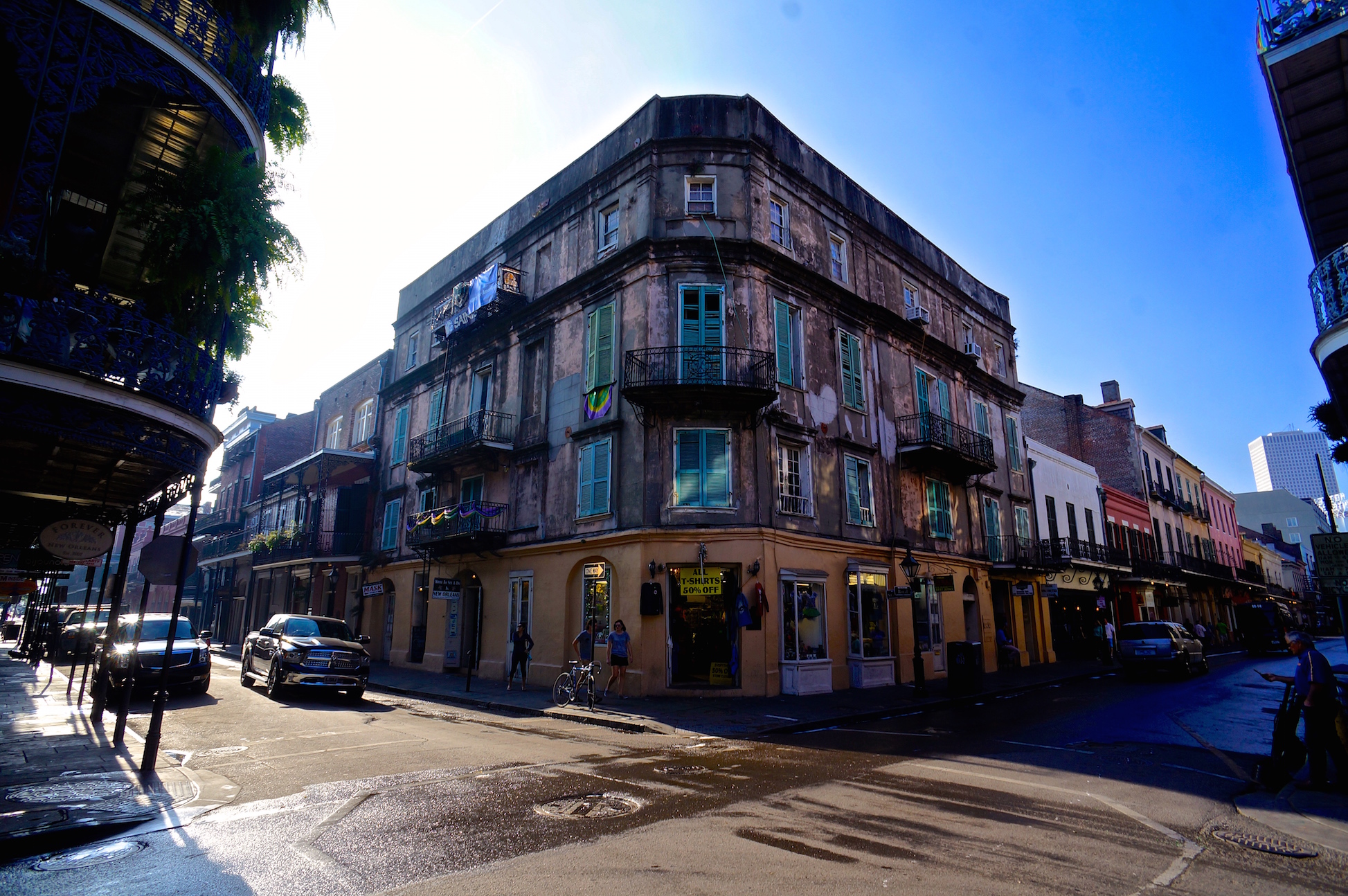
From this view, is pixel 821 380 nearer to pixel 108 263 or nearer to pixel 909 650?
pixel 909 650

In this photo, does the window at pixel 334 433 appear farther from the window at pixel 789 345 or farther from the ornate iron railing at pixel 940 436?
the ornate iron railing at pixel 940 436

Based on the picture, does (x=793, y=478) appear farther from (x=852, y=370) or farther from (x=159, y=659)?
(x=159, y=659)

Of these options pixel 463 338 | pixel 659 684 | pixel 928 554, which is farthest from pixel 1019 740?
pixel 463 338

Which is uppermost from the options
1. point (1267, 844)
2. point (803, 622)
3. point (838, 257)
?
point (838, 257)

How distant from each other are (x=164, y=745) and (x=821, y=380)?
1678cm

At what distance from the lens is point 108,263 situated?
10961 millimetres

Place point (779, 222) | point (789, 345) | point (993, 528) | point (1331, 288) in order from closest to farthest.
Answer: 1. point (1331, 288)
2. point (789, 345)
3. point (779, 222)
4. point (993, 528)

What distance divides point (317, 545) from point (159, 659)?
53.6 ft

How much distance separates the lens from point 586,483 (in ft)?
63.1

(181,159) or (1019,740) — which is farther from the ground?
(181,159)

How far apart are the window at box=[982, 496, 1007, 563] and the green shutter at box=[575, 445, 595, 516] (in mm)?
16183

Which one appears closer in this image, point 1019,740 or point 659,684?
point 1019,740

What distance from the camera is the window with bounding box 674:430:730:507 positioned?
17391mm

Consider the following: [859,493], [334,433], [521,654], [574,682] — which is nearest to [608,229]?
[859,493]
